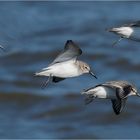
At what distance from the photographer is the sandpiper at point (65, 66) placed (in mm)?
6359

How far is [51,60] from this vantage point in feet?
51.8

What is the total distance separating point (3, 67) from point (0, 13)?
2.60m

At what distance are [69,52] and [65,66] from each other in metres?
0.28

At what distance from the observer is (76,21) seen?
19141 millimetres

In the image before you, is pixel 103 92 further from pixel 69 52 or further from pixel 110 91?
pixel 69 52

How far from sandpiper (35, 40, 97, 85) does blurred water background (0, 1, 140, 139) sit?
525 centimetres

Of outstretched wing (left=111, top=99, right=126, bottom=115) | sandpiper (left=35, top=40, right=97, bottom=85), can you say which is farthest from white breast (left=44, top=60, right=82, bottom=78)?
outstretched wing (left=111, top=99, right=126, bottom=115)

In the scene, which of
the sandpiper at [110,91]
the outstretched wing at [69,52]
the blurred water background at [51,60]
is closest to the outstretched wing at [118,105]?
the sandpiper at [110,91]

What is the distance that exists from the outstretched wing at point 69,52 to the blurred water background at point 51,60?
5501 mm

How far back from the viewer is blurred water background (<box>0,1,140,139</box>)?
13695 millimetres

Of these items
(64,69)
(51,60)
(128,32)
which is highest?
(51,60)

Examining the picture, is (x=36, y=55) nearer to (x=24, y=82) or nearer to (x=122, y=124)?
(x=24, y=82)

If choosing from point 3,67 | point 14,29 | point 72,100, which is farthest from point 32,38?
point 72,100

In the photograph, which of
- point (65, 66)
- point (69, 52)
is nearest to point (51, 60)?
point (65, 66)
